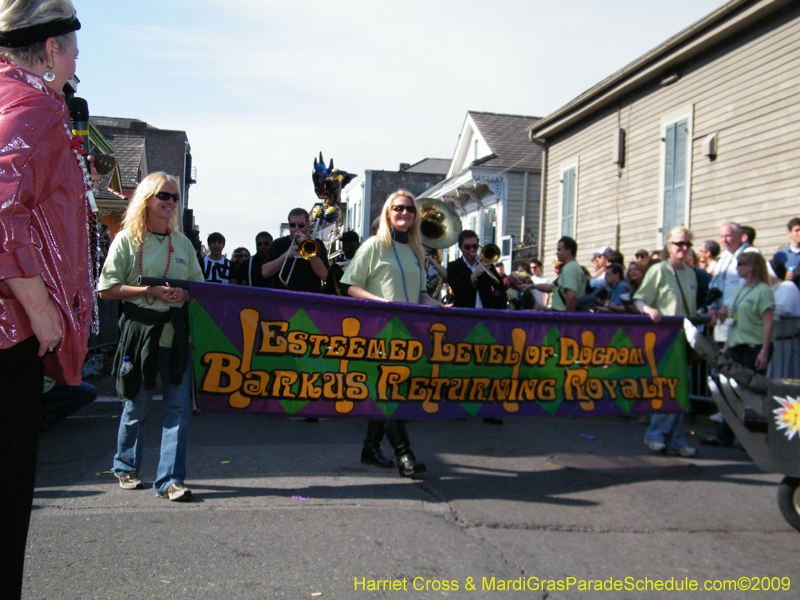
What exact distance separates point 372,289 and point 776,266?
17.2ft

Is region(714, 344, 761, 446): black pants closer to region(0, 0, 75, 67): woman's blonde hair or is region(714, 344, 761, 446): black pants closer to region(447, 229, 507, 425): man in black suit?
region(447, 229, 507, 425): man in black suit

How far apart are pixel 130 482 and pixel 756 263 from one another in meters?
5.86

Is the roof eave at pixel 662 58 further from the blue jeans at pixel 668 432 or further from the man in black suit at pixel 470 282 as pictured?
the blue jeans at pixel 668 432

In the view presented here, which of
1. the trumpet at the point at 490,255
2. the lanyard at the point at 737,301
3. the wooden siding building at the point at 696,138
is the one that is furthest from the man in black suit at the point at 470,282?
the wooden siding building at the point at 696,138

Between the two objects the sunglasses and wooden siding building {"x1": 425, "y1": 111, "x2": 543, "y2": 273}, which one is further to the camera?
wooden siding building {"x1": 425, "y1": 111, "x2": 543, "y2": 273}

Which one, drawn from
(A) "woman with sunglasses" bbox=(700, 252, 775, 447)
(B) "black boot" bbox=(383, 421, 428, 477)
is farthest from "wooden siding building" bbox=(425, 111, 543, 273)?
(B) "black boot" bbox=(383, 421, 428, 477)

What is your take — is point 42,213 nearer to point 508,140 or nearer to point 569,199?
point 569,199

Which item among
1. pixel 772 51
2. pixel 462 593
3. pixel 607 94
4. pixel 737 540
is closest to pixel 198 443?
pixel 462 593

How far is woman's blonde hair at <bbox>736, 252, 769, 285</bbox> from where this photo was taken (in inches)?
259

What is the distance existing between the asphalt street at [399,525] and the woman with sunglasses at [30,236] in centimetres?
118

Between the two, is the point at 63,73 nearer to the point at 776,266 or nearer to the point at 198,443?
the point at 198,443

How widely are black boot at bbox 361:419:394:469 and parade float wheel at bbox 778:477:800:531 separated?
2.74 meters

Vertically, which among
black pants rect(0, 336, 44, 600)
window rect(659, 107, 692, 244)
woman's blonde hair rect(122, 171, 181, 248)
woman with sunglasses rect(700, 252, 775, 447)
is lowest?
black pants rect(0, 336, 44, 600)

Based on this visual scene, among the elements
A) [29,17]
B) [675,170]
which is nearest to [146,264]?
[29,17]
